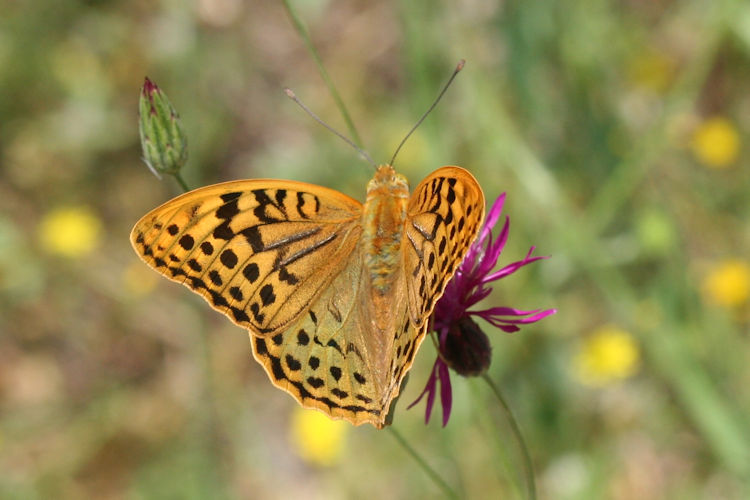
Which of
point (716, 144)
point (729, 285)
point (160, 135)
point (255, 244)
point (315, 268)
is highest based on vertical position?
point (160, 135)

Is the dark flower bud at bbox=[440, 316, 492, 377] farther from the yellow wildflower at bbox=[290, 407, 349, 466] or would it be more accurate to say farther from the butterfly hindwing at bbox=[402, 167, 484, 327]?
the yellow wildflower at bbox=[290, 407, 349, 466]

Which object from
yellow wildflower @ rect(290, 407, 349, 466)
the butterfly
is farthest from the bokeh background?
the butterfly

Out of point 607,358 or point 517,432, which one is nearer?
point 517,432

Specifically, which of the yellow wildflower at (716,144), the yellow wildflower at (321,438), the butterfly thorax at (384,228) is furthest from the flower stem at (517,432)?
the yellow wildflower at (716,144)

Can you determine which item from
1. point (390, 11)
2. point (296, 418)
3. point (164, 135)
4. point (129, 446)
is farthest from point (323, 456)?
point (390, 11)

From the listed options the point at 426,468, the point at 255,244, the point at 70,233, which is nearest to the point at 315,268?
the point at 255,244

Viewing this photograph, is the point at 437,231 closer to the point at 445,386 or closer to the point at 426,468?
the point at 445,386

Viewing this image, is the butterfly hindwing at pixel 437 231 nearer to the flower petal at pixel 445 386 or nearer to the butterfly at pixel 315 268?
the butterfly at pixel 315 268

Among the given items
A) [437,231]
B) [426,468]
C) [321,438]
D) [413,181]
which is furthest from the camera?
[413,181]
